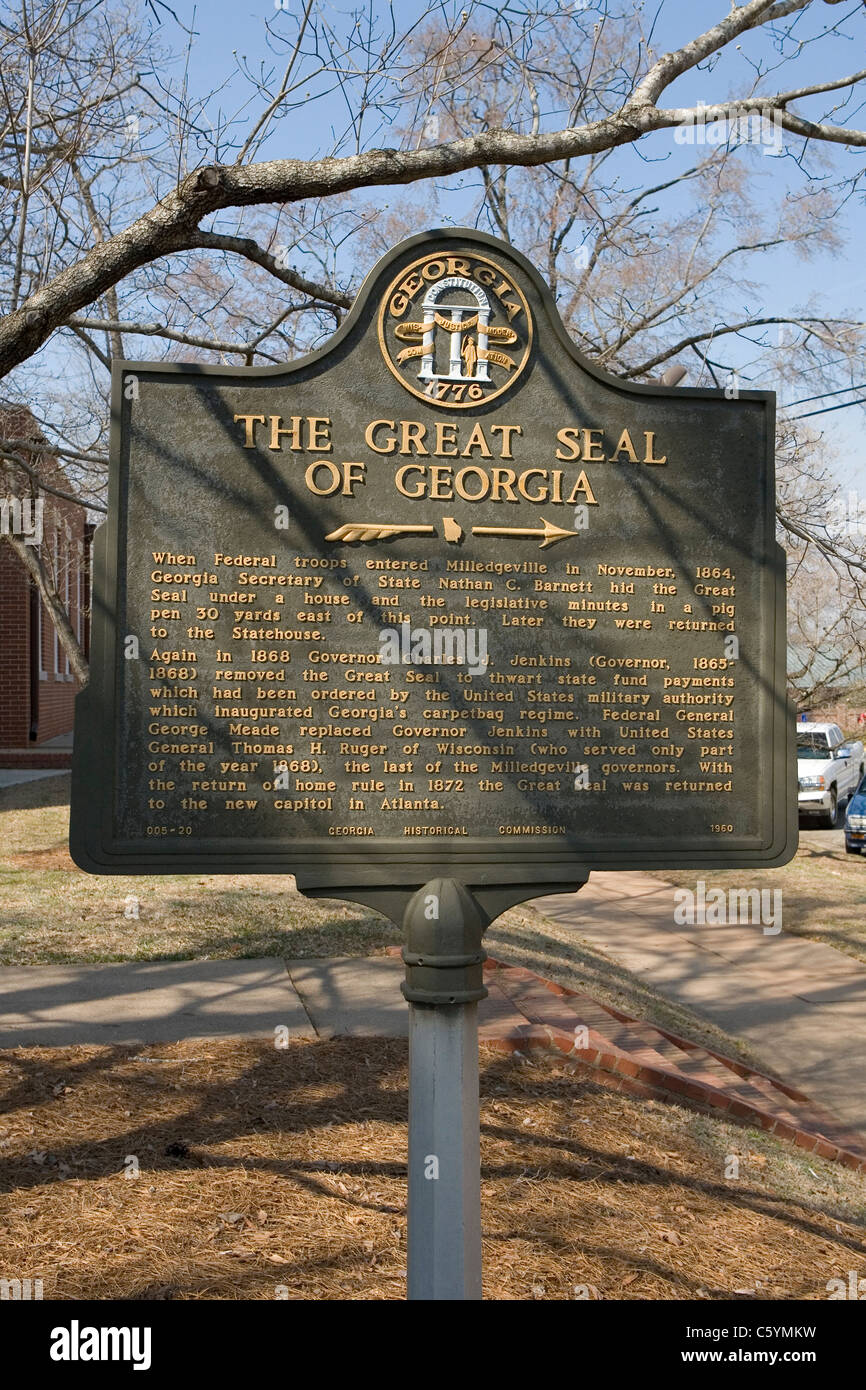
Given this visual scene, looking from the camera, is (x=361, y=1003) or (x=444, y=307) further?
(x=361, y=1003)

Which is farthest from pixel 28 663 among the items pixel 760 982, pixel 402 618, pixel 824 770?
pixel 402 618

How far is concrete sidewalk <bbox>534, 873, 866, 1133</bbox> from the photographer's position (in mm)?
7191

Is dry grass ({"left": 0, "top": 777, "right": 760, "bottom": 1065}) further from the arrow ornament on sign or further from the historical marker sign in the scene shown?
the arrow ornament on sign

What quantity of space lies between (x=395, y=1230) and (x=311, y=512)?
254 cm

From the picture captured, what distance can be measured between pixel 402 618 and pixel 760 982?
6.98 m

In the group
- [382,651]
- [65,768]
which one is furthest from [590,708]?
[65,768]

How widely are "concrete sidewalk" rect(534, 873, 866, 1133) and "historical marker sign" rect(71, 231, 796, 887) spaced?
3.81 m

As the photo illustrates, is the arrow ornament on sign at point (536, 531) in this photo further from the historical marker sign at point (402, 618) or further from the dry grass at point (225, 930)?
the dry grass at point (225, 930)

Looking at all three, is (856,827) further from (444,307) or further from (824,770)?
(444,307)

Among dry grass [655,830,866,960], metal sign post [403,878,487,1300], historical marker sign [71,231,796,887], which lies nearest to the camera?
metal sign post [403,878,487,1300]

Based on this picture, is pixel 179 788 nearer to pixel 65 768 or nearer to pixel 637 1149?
pixel 637 1149

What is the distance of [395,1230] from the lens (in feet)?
14.0

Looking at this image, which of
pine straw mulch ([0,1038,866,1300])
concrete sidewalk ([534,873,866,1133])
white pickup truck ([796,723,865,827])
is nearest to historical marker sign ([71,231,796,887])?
A: pine straw mulch ([0,1038,866,1300])

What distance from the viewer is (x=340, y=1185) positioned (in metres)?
4.56
